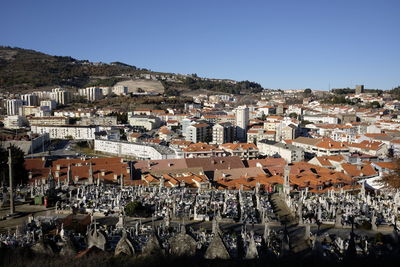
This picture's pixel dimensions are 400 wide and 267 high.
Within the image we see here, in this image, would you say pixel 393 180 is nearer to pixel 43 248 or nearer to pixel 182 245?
pixel 182 245

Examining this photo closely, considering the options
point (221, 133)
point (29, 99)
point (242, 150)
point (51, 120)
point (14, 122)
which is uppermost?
point (29, 99)

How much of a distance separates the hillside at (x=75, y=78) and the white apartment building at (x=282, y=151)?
63081mm

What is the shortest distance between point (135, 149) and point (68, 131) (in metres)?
17.9

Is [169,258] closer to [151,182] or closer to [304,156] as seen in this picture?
[151,182]

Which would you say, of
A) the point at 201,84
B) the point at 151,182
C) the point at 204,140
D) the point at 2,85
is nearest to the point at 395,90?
the point at 201,84

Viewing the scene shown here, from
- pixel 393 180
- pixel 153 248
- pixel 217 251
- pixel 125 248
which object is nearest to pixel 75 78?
pixel 393 180

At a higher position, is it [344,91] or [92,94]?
[344,91]

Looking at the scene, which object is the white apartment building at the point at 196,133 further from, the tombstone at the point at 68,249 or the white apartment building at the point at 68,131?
the tombstone at the point at 68,249

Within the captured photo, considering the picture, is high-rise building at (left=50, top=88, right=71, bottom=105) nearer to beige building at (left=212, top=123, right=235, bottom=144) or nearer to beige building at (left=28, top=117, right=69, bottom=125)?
beige building at (left=28, top=117, right=69, bottom=125)

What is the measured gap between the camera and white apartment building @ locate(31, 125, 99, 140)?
48.8m

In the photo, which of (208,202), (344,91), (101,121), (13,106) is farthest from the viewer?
(344,91)

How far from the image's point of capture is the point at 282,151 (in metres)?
33.1

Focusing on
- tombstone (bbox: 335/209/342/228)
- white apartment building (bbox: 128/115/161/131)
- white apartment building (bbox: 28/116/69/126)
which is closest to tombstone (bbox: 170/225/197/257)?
tombstone (bbox: 335/209/342/228)

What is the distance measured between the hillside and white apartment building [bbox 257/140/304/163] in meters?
63.1
